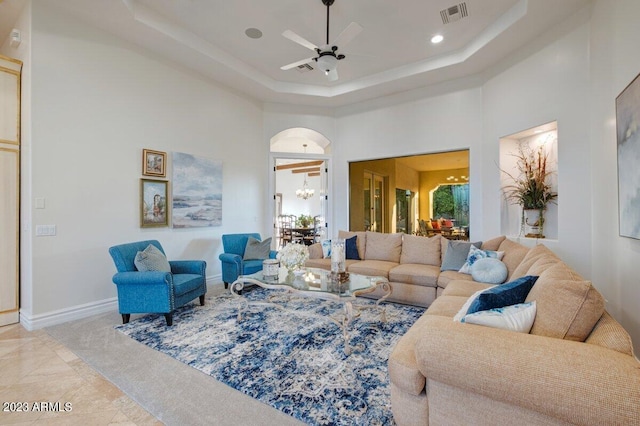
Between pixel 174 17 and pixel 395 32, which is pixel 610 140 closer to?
pixel 395 32

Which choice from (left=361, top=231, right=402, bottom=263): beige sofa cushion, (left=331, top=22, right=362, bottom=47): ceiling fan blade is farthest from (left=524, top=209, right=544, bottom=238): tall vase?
(left=331, top=22, right=362, bottom=47): ceiling fan blade

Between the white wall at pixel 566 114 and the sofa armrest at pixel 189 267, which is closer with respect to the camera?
the white wall at pixel 566 114

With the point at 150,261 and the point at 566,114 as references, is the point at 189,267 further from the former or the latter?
the point at 566,114

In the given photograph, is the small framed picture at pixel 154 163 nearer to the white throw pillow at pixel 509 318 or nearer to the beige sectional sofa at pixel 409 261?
the beige sectional sofa at pixel 409 261

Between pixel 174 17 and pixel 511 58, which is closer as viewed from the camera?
pixel 174 17

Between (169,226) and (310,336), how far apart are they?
290 centimetres

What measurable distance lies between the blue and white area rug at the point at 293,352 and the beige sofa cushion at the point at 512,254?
113 centimetres

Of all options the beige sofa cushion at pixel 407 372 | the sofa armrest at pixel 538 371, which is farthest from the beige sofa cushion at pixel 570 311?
the beige sofa cushion at pixel 407 372

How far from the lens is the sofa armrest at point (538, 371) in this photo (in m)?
1.02

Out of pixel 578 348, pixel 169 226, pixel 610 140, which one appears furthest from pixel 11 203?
pixel 610 140

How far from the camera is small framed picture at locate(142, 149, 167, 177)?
13.4 feet

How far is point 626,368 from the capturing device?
1052 mm

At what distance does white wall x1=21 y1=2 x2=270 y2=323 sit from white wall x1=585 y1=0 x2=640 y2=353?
5198 mm

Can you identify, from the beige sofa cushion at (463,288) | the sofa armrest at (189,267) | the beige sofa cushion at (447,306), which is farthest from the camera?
the sofa armrest at (189,267)
